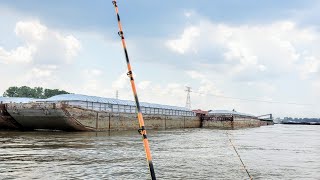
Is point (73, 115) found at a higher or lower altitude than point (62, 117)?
higher

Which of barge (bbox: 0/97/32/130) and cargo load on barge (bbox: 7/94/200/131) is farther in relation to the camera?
barge (bbox: 0/97/32/130)

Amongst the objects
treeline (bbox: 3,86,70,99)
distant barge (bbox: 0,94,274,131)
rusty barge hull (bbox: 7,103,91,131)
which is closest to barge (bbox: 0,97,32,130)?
distant barge (bbox: 0,94,274,131)

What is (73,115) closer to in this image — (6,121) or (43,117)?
(43,117)

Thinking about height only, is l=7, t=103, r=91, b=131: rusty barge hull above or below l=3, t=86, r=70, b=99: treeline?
below

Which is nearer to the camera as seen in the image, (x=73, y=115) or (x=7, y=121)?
(x=73, y=115)

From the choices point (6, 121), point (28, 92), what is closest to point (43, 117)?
point (6, 121)

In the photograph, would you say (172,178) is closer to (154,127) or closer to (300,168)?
(300,168)

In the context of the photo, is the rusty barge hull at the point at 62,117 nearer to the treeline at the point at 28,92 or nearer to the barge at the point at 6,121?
the barge at the point at 6,121

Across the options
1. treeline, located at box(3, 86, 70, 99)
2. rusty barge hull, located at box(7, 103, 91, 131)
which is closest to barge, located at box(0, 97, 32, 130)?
rusty barge hull, located at box(7, 103, 91, 131)

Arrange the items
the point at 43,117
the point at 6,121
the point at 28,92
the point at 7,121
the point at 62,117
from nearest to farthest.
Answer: the point at 62,117
the point at 43,117
the point at 7,121
the point at 6,121
the point at 28,92

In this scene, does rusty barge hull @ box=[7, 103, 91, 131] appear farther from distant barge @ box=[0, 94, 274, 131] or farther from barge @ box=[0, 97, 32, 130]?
barge @ box=[0, 97, 32, 130]

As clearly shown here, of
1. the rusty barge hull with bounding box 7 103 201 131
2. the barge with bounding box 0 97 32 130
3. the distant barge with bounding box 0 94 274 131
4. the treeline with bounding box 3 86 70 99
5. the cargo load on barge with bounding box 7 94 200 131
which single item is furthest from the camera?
the treeline with bounding box 3 86 70 99

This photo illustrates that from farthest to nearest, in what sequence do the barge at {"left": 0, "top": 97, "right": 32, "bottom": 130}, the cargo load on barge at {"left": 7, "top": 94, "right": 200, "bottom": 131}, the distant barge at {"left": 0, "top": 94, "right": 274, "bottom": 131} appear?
the barge at {"left": 0, "top": 97, "right": 32, "bottom": 130} → the distant barge at {"left": 0, "top": 94, "right": 274, "bottom": 131} → the cargo load on barge at {"left": 7, "top": 94, "right": 200, "bottom": 131}

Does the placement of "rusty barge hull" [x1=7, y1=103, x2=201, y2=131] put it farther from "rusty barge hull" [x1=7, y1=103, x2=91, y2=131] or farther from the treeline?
the treeline
